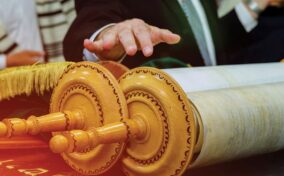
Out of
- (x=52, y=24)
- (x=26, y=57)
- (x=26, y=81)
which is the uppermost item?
(x=26, y=81)

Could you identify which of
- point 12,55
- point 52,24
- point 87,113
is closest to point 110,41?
point 87,113

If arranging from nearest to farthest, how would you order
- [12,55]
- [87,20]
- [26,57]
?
1. [87,20]
2. [26,57]
3. [12,55]

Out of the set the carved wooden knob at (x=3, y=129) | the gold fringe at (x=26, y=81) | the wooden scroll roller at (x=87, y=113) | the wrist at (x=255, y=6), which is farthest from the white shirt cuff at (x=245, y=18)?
the carved wooden knob at (x=3, y=129)

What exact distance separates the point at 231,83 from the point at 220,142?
6.3 inches

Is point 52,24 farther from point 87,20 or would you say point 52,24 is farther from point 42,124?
point 42,124

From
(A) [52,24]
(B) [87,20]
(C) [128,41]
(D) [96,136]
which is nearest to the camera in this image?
(D) [96,136]

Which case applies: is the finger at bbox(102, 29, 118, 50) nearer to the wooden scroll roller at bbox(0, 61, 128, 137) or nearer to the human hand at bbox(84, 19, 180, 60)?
the human hand at bbox(84, 19, 180, 60)

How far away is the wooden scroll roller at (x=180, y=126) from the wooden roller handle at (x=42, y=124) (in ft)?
0.16

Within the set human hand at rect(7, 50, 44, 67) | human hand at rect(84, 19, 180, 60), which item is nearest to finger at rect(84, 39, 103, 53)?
human hand at rect(84, 19, 180, 60)

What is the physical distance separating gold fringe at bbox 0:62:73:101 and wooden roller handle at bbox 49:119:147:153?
1.00ft

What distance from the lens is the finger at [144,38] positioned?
71cm

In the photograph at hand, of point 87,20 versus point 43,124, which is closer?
point 43,124

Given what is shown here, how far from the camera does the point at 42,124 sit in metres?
0.61

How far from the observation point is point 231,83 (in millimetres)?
759
